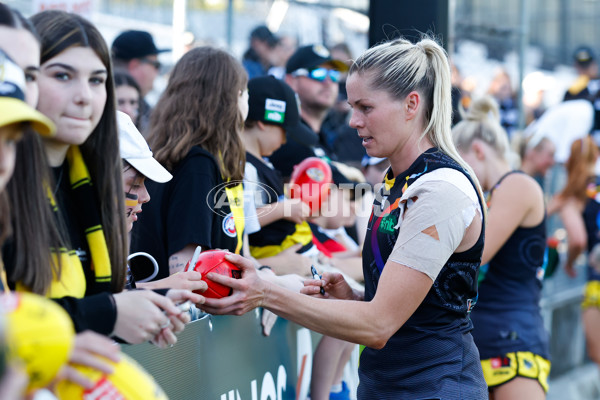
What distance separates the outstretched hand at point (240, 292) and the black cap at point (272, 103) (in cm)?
184

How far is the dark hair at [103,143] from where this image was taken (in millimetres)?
2229

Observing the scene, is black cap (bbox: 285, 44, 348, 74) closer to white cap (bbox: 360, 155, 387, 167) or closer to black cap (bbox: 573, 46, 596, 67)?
white cap (bbox: 360, 155, 387, 167)

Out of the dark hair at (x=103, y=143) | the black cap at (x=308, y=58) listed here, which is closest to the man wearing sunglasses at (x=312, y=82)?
the black cap at (x=308, y=58)

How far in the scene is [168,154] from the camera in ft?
11.5

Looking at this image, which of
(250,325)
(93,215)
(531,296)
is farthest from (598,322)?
(93,215)

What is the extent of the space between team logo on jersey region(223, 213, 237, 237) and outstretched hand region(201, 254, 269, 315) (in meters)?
0.76

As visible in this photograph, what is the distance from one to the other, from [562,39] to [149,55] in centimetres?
1553

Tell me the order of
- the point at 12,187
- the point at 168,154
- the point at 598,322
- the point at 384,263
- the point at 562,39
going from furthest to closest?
1. the point at 562,39
2. the point at 598,322
3. the point at 168,154
4. the point at 384,263
5. the point at 12,187

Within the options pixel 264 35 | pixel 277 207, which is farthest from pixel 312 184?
pixel 264 35

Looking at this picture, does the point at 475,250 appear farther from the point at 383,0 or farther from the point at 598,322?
the point at 598,322

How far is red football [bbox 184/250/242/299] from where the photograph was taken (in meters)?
2.69

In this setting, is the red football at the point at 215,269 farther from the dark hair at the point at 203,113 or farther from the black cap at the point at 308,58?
the black cap at the point at 308,58

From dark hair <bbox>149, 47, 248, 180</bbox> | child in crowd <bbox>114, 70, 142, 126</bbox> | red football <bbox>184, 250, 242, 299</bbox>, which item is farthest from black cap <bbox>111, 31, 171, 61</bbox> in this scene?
red football <bbox>184, 250, 242, 299</bbox>

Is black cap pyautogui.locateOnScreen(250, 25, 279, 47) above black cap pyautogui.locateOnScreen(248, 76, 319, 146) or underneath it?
above
